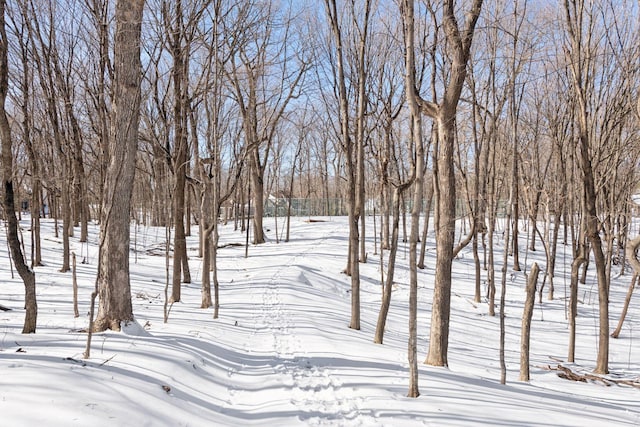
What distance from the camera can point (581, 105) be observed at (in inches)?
355

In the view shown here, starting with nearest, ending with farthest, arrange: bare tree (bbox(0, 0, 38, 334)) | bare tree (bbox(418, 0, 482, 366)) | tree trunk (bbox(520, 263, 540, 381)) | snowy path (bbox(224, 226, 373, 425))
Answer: snowy path (bbox(224, 226, 373, 425)) < bare tree (bbox(0, 0, 38, 334)) < bare tree (bbox(418, 0, 482, 366)) < tree trunk (bbox(520, 263, 540, 381))

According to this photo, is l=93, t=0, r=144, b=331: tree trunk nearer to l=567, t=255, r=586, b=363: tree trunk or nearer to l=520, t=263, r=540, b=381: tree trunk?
l=520, t=263, r=540, b=381: tree trunk

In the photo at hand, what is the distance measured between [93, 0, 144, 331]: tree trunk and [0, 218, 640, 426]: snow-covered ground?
0.45m

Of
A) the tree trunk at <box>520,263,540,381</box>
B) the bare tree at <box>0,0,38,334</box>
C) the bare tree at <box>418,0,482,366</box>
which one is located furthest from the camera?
the tree trunk at <box>520,263,540,381</box>

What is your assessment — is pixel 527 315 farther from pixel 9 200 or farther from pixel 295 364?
pixel 9 200

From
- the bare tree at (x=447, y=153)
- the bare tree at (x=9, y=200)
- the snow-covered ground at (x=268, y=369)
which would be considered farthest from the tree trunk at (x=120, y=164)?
the bare tree at (x=447, y=153)

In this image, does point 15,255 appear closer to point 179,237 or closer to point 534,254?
point 179,237

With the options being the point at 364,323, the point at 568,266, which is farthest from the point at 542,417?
the point at 568,266

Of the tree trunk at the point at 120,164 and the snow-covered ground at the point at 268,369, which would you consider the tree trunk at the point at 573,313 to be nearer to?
the snow-covered ground at the point at 268,369

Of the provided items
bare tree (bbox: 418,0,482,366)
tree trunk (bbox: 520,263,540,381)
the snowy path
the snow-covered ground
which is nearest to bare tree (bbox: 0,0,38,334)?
the snow-covered ground

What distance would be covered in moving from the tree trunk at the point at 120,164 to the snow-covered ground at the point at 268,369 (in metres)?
0.45

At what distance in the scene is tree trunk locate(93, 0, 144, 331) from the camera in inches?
245

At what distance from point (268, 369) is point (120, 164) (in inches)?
138

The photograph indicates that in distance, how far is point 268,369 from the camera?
614cm
